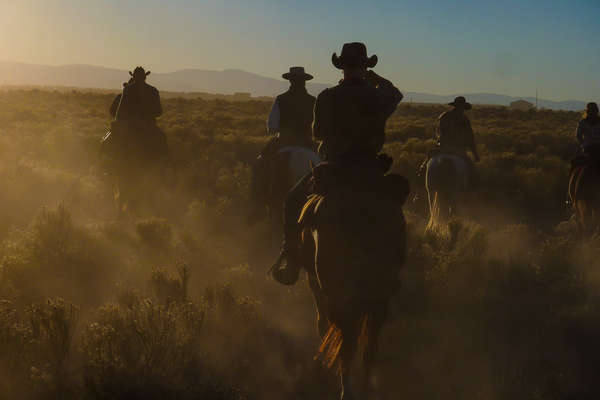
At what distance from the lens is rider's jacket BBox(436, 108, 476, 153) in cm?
976

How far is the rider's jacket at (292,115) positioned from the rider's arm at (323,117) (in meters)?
3.09

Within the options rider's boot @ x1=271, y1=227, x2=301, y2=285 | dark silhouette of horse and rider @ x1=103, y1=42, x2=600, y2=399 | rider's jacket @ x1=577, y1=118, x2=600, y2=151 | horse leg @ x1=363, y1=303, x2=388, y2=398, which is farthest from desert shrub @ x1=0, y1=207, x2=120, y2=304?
rider's jacket @ x1=577, y1=118, x2=600, y2=151

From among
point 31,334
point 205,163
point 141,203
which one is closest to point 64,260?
point 31,334

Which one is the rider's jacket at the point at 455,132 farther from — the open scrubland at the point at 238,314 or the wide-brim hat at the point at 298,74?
the wide-brim hat at the point at 298,74

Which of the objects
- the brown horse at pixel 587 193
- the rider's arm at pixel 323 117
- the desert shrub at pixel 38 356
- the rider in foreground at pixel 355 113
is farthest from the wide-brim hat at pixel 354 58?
the brown horse at pixel 587 193

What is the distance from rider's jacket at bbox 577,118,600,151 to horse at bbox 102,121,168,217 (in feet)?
24.9

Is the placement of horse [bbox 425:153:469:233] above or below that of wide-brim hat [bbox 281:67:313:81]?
below

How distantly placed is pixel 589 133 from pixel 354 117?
20.4 feet

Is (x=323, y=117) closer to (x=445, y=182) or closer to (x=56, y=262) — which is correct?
(x=56, y=262)

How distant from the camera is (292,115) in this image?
7641 millimetres

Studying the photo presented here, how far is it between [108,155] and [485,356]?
25.6ft

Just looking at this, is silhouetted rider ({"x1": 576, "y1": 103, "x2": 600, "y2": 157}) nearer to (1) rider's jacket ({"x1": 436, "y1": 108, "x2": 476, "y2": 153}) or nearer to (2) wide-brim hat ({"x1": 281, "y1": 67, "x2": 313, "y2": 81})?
(1) rider's jacket ({"x1": 436, "y1": 108, "x2": 476, "y2": 153})

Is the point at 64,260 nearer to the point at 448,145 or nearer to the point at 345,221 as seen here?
the point at 345,221

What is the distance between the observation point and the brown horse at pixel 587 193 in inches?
315
